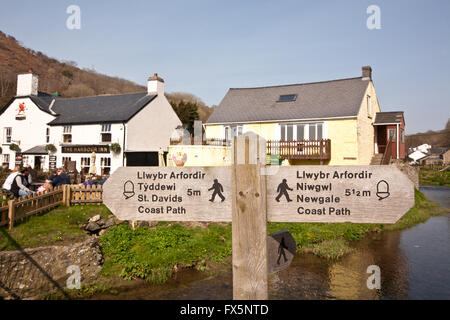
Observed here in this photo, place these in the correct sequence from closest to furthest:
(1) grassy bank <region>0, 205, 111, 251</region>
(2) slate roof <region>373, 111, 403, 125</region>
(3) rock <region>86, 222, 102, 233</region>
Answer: (1) grassy bank <region>0, 205, 111, 251</region> < (3) rock <region>86, 222, 102, 233</region> < (2) slate roof <region>373, 111, 403, 125</region>

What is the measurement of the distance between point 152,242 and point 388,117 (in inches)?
916

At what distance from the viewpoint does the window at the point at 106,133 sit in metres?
27.1

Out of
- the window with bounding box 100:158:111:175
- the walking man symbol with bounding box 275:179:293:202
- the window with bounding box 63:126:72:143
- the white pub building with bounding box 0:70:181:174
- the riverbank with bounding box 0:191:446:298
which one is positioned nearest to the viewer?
the walking man symbol with bounding box 275:179:293:202

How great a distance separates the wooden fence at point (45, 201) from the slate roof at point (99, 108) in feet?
42.9

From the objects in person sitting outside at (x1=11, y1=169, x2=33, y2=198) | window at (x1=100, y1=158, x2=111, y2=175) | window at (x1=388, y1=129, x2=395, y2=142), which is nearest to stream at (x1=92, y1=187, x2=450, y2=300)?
person sitting outside at (x1=11, y1=169, x2=33, y2=198)

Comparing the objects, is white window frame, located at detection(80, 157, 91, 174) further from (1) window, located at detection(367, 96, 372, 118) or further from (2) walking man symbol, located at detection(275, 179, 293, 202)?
(2) walking man symbol, located at detection(275, 179, 293, 202)

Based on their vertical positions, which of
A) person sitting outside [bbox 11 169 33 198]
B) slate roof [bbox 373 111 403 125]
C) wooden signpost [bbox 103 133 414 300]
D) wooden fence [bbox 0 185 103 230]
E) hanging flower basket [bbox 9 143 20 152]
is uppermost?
slate roof [bbox 373 111 403 125]

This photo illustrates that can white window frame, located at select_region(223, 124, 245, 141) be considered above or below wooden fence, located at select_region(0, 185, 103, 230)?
above

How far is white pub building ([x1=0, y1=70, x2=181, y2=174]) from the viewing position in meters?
26.9

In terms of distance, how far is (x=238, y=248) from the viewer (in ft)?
8.46

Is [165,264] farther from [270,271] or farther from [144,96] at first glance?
[144,96]

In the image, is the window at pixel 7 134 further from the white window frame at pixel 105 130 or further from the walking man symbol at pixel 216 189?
the walking man symbol at pixel 216 189

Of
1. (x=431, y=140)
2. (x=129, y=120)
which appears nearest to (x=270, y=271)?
(x=129, y=120)

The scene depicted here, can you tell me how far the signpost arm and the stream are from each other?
7.08 metres
